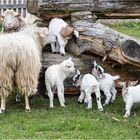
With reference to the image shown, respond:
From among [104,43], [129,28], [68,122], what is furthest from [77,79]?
[129,28]

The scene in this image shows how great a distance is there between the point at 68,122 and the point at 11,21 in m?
2.97

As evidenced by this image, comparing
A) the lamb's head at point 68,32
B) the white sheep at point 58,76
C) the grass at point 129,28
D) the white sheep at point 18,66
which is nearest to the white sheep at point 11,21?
the lamb's head at point 68,32

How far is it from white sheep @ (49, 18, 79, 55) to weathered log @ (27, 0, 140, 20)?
23 cm

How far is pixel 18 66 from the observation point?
10078mm

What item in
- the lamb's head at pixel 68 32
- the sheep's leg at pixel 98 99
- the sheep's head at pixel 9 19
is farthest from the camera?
the sheep's head at pixel 9 19

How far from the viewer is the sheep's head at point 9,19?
1158 cm

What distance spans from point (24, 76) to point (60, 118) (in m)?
0.98

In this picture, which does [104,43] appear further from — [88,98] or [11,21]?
[11,21]

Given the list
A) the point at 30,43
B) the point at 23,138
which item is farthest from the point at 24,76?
the point at 23,138

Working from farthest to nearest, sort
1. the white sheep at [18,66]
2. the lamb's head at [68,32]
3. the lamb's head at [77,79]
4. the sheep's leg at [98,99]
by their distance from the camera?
1. the lamb's head at [68,32]
2. the lamb's head at [77,79]
3. the sheep's leg at [98,99]
4. the white sheep at [18,66]

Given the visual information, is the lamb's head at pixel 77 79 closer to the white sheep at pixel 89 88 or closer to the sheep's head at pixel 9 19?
the white sheep at pixel 89 88

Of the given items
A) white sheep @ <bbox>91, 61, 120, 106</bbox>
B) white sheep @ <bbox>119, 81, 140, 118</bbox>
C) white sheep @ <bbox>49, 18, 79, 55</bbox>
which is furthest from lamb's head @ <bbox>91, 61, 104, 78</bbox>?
white sheep @ <bbox>119, 81, 140, 118</bbox>

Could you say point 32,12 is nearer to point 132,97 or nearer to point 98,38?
point 98,38

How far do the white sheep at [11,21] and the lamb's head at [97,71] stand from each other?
1.84 meters
